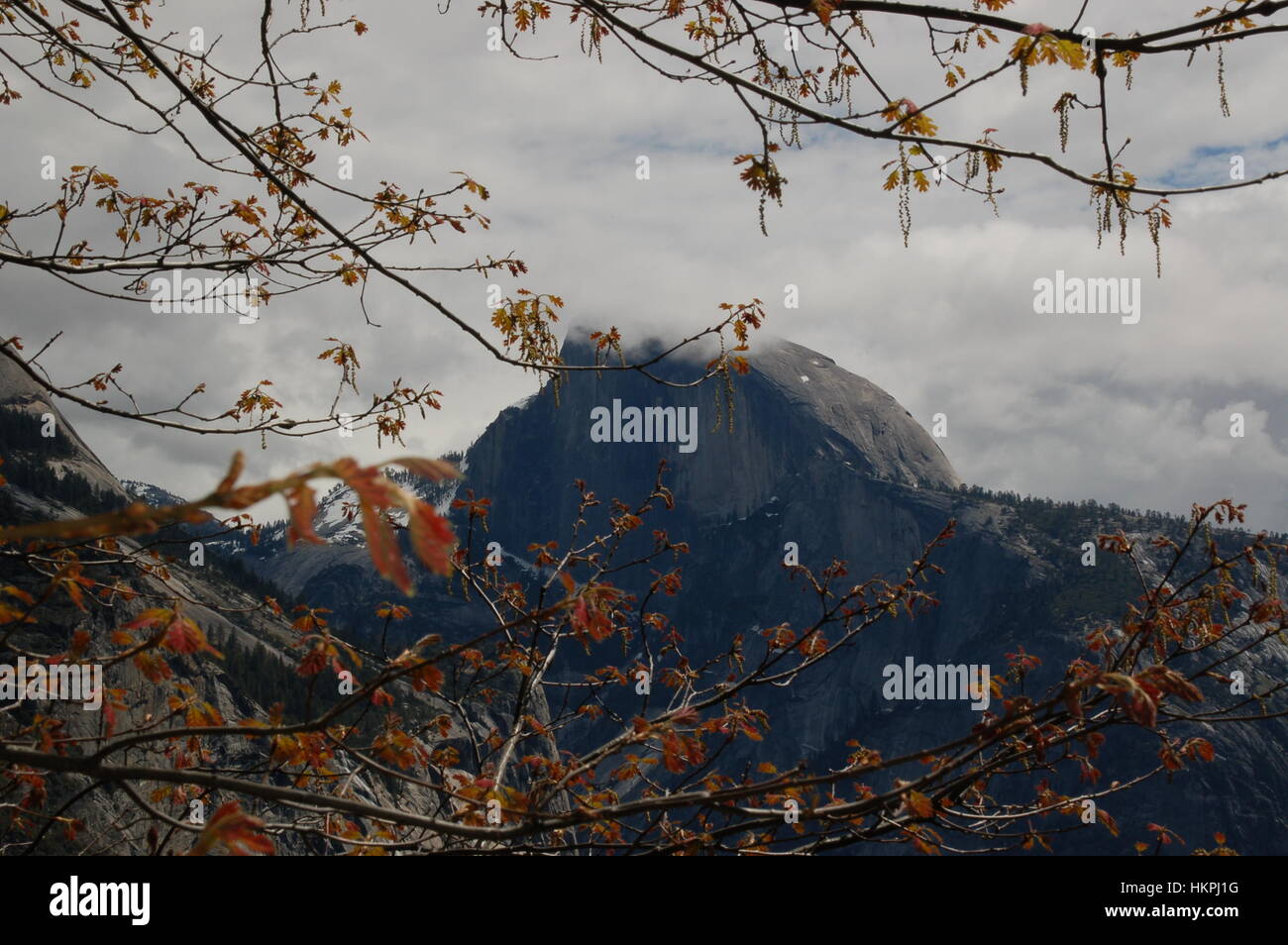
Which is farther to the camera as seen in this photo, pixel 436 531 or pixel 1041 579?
pixel 1041 579

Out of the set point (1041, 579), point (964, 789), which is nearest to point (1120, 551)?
point (964, 789)

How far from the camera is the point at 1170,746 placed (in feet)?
18.1

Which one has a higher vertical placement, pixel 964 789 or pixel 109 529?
pixel 109 529

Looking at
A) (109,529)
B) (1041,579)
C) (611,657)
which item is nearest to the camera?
(109,529)

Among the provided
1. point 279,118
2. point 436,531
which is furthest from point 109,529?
point 279,118
